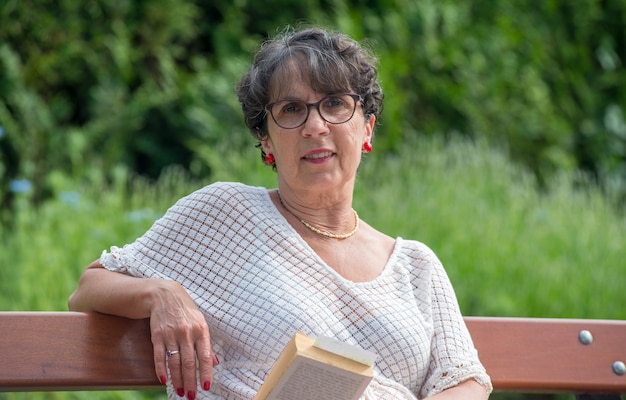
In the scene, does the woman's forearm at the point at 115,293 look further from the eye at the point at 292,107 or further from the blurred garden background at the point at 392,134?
the blurred garden background at the point at 392,134

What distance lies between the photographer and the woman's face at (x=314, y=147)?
8.72 ft

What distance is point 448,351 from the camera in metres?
2.68

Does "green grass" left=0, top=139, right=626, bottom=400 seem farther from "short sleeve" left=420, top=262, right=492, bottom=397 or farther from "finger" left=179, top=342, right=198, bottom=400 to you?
"finger" left=179, top=342, right=198, bottom=400

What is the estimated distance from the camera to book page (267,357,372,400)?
2.06 metres

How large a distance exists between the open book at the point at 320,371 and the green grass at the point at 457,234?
2.05m

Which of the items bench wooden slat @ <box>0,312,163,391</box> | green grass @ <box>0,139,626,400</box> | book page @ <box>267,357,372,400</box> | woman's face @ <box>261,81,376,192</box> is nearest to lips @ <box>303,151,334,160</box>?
woman's face @ <box>261,81,376,192</box>

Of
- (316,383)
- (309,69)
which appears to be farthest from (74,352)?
(309,69)

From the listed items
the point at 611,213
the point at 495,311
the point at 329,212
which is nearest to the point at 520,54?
Answer: the point at 611,213

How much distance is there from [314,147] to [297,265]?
0.32 meters

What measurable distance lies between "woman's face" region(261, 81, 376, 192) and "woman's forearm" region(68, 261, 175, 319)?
1.59 ft

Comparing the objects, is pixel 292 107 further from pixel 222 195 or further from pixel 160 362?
pixel 160 362

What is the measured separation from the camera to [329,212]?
283cm

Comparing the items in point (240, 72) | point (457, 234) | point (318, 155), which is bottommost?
point (457, 234)

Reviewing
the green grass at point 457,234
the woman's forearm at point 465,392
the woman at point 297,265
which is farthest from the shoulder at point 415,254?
the green grass at point 457,234
